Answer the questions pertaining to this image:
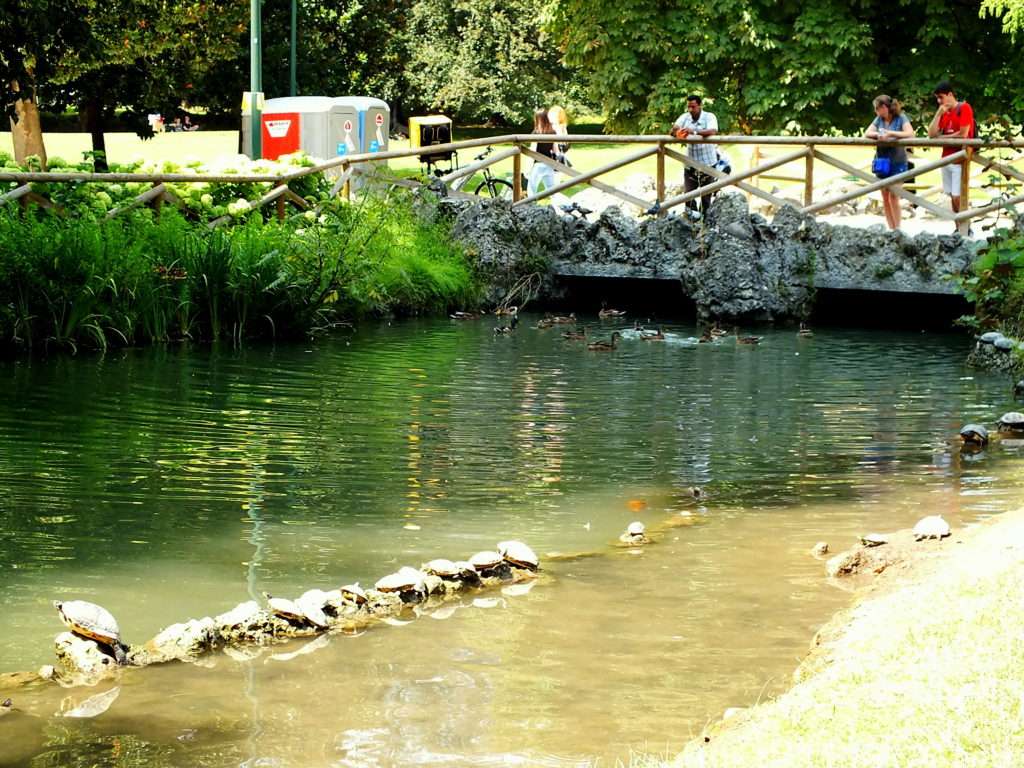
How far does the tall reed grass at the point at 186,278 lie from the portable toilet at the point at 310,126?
9.67 metres

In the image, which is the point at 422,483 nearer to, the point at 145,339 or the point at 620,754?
the point at 620,754

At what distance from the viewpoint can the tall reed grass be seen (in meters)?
14.3

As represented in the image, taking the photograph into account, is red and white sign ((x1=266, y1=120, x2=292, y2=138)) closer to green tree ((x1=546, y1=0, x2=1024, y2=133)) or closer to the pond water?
green tree ((x1=546, y1=0, x2=1024, y2=133))

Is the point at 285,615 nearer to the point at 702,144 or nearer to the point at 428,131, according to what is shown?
the point at 702,144

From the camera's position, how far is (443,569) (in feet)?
23.0

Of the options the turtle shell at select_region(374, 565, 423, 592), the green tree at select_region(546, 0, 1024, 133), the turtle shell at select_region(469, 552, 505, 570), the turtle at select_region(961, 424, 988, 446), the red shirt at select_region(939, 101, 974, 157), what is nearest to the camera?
the turtle shell at select_region(374, 565, 423, 592)

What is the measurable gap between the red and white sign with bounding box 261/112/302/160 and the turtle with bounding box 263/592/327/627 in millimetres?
21686

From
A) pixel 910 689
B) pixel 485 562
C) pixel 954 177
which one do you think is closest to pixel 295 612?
pixel 485 562

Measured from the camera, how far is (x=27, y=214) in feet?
49.6

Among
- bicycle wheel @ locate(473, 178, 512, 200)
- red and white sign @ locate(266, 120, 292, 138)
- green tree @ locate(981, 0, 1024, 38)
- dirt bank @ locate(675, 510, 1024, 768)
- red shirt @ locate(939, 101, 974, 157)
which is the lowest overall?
dirt bank @ locate(675, 510, 1024, 768)

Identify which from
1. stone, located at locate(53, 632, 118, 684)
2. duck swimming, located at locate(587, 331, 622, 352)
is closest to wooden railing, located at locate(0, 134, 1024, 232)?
duck swimming, located at locate(587, 331, 622, 352)

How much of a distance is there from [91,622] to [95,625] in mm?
19

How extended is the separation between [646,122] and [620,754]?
2567 centimetres

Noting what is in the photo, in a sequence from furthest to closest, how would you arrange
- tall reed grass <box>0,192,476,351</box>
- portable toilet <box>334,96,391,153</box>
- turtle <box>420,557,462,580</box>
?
portable toilet <box>334,96,391,153</box> → tall reed grass <box>0,192,476,351</box> → turtle <box>420,557,462,580</box>
